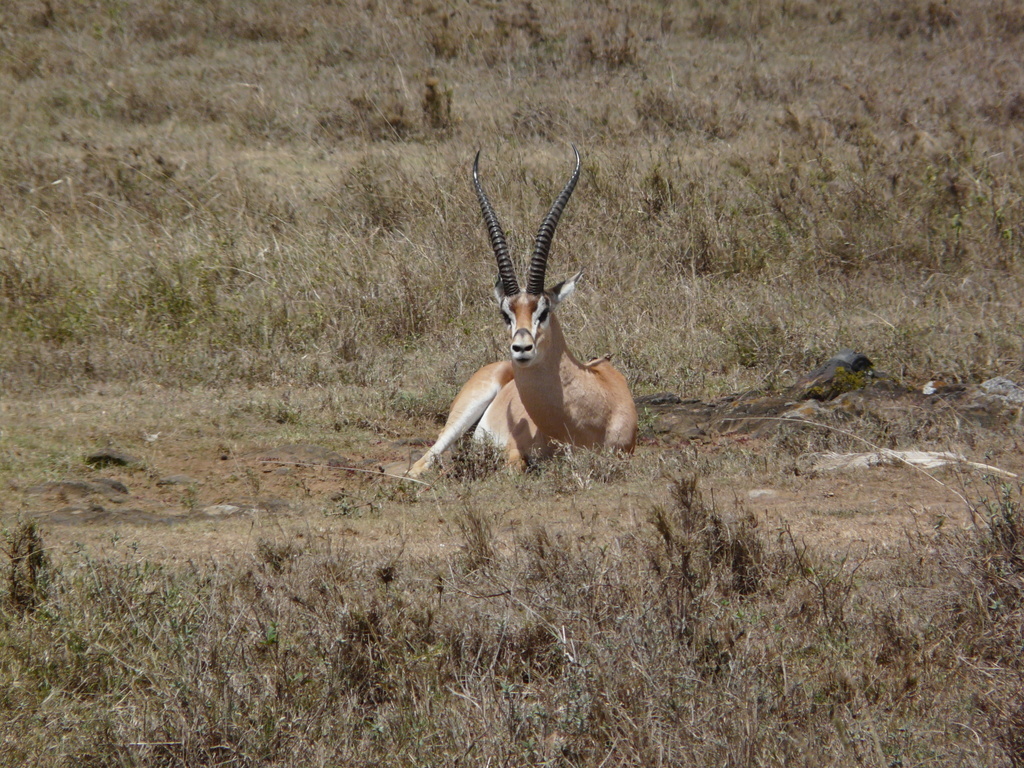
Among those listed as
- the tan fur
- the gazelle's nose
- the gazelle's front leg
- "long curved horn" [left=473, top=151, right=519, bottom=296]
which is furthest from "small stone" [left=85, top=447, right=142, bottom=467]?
"long curved horn" [left=473, top=151, right=519, bottom=296]

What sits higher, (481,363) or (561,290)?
(561,290)

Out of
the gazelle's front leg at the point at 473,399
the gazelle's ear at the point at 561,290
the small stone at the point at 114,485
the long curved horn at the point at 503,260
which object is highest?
the long curved horn at the point at 503,260

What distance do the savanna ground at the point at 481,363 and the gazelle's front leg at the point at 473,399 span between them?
1.51ft

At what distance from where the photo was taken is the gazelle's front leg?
8305mm

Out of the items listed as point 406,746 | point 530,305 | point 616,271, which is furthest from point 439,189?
point 406,746

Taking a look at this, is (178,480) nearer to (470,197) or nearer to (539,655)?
(539,655)

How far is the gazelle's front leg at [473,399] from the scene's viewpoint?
8305 mm

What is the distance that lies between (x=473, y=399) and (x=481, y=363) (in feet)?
4.01

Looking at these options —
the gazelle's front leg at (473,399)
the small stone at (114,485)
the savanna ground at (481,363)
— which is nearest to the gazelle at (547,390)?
the gazelle's front leg at (473,399)

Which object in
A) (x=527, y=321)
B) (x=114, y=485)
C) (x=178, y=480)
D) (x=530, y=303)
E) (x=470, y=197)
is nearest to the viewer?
(x=114, y=485)

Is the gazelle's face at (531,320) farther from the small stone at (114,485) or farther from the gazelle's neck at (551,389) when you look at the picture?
the small stone at (114,485)

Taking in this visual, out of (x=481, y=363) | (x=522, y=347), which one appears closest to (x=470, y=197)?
(x=481, y=363)

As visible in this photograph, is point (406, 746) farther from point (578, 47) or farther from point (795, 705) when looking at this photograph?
point (578, 47)

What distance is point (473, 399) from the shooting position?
8.46 meters
